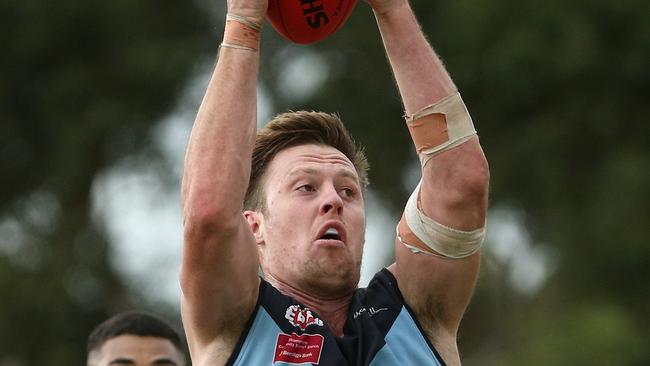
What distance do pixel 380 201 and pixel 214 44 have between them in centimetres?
349

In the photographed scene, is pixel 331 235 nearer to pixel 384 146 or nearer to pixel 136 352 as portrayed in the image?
pixel 136 352

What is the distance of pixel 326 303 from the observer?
258 inches

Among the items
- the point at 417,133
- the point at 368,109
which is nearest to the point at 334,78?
the point at 368,109

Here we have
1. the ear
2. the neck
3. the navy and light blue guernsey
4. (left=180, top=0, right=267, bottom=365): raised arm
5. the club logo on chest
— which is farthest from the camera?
the ear

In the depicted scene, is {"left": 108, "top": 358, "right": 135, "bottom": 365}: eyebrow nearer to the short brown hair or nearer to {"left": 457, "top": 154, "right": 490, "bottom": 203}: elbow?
the short brown hair

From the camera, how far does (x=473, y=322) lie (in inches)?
796

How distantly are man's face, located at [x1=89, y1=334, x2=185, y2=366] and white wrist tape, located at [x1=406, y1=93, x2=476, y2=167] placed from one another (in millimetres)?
3470

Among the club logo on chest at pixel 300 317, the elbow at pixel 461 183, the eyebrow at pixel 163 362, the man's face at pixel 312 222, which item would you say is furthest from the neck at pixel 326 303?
the eyebrow at pixel 163 362

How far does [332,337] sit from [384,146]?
46.4 feet

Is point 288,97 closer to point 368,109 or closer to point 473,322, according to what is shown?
point 368,109

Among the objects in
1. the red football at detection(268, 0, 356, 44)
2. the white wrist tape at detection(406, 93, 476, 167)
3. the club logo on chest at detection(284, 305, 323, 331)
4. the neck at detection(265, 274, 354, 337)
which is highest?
the red football at detection(268, 0, 356, 44)

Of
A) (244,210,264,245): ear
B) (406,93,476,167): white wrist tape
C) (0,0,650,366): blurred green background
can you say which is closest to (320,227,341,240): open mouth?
(244,210,264,245): ear

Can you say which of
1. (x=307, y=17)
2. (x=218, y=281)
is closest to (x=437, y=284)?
(x=218, y=281)

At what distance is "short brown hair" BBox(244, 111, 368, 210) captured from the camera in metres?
6.79
